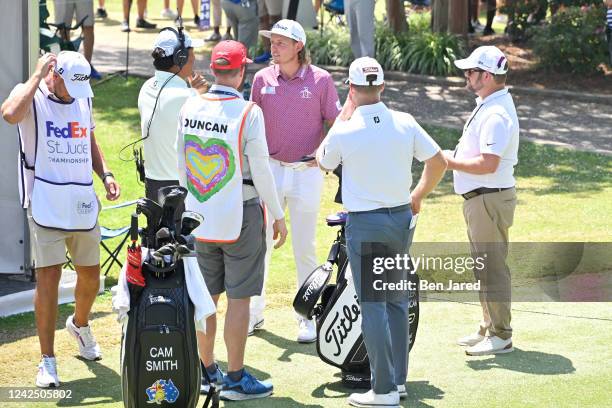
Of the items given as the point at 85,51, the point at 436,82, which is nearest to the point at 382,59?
the point at 436,82

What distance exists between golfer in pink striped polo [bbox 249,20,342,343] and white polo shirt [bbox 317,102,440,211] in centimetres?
154

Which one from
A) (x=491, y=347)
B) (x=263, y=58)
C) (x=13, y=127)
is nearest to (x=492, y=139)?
(x=491, y=347)

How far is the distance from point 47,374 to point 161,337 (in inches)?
54.3

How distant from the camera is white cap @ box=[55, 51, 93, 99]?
7.16 m

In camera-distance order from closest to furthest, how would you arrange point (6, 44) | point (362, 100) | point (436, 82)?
1. point (362, 100)
2. point (6, 44)
3. point (436, 82)

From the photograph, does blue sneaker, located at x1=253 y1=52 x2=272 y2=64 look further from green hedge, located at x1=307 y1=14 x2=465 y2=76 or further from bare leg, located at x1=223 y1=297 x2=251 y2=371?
bare leg, located at x1=223 y1=297 x2=251 y2=371

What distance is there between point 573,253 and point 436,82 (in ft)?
23.2

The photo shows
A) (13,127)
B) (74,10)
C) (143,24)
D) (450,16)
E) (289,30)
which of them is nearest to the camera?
(289,30)

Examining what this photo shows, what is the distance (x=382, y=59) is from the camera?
18422 mm

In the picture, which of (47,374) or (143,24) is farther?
(143,24)

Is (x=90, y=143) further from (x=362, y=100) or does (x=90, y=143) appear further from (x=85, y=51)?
(x=85, y=51)

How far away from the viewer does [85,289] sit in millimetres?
7656

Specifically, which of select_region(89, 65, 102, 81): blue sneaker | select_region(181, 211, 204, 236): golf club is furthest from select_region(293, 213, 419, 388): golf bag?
select_region(89, 65, 102, 81): blue sneaker

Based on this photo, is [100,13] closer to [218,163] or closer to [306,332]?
[306,332]
